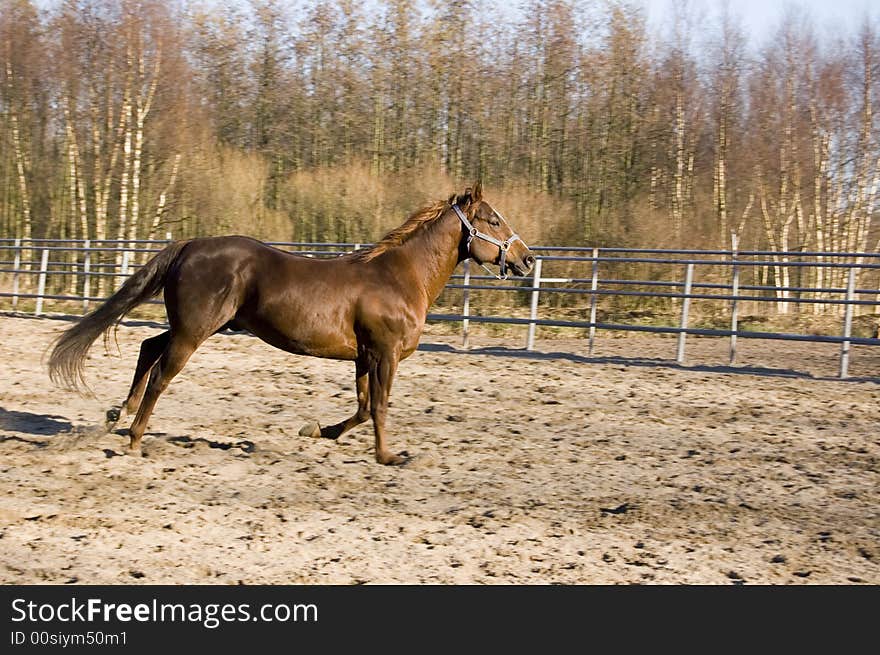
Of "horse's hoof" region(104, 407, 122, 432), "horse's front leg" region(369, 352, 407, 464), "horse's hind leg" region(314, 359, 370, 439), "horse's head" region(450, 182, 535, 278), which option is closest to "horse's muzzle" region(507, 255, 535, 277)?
"horse's head" region(450, 182, 535, 278)

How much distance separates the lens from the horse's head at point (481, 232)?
6.36 m

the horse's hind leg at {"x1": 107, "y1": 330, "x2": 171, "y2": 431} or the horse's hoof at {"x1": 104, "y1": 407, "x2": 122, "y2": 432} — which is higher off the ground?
the horse's hind leg at {"x1": 107, "y1": 330, "x2": 171, "y2": 431}

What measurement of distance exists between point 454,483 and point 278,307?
5.11 ft

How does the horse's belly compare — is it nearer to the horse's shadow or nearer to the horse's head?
the horse's head

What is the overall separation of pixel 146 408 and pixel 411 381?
3.70 metres

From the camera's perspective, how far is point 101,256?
67.8ft

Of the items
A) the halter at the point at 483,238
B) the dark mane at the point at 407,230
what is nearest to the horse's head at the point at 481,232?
the halter at the point at 483,238

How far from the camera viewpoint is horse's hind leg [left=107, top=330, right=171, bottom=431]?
6078 millimetres

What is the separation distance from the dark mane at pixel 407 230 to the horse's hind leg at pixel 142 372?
1407 millimetres

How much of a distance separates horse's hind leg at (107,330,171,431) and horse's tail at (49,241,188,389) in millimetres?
263

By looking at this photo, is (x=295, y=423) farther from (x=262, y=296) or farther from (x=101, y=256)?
(x=101, y=256)

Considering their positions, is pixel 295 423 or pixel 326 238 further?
pixel 326 238

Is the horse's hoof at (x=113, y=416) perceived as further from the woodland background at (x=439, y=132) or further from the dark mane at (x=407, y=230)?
the woodland background at (x=439, y=132)
